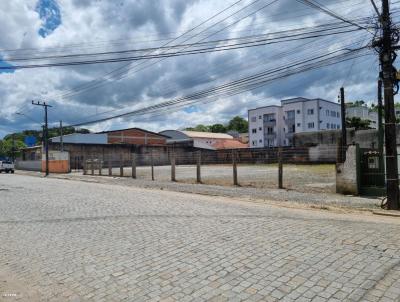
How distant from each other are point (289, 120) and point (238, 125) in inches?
2197

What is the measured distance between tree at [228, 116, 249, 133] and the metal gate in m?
124

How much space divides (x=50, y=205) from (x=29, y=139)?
56.1m

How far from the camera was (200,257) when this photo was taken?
5.93m

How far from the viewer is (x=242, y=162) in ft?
139

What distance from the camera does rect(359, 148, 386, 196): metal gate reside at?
1405 centimetres

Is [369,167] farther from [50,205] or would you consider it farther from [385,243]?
[50,205]

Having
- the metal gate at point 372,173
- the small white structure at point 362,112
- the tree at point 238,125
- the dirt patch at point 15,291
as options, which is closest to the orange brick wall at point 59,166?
the metal gate at point 372,173

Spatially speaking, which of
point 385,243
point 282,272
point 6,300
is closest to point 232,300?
point 282,272

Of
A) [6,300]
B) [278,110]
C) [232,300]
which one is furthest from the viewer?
[278,110]

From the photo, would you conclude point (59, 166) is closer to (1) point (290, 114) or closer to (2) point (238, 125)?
(1) point (290, 114)

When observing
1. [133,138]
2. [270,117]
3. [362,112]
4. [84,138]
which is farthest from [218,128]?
[84,138]

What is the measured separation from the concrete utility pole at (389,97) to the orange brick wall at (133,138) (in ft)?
204

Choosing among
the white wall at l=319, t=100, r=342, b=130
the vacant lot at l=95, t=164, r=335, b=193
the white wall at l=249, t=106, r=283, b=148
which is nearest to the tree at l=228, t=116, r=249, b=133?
the white wall at l=249, t=106, r=283, b=148

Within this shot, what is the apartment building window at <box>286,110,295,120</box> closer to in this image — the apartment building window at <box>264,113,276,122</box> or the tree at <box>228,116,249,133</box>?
the apartment building window at <box>264,113,276,122</box>
